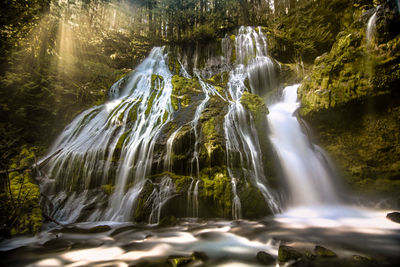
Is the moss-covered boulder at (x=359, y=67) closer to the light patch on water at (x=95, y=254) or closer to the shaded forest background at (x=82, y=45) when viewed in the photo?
the shaded forest background at (x=82, y=45)

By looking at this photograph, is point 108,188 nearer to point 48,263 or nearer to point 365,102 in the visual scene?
point 48,263

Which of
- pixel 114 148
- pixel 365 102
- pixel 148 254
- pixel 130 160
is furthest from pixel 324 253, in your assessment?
pixel 114 148

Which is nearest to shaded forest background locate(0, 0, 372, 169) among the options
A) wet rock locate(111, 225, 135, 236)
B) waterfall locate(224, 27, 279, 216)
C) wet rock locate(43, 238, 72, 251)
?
wet rock locate(43, 238, 72, 251)

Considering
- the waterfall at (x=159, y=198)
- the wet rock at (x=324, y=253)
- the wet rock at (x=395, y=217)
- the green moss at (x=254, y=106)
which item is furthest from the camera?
the green moss at (x=254, y=106)

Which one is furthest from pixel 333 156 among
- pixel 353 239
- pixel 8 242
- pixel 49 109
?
pixel 49 109

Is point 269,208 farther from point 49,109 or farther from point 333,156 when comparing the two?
point 49,109

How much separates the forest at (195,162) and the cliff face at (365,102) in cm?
4

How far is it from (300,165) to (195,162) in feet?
14.5

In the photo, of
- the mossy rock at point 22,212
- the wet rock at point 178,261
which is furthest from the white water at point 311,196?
the mossy rock at point 22,212

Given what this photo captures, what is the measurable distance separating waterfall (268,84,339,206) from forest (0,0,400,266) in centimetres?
5

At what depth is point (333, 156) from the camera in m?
7.39

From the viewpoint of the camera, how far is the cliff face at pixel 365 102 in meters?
5.99

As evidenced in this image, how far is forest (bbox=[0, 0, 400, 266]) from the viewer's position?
333cm

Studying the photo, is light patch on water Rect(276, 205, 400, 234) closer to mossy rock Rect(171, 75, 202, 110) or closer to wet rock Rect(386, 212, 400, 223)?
wet rock Rect(386, 212, 400, 223)
